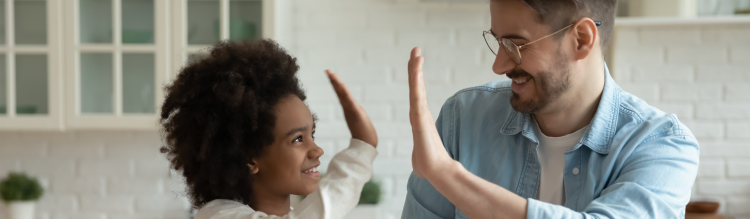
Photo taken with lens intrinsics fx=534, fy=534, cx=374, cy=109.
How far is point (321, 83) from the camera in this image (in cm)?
259

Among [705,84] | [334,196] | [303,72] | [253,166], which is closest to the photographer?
[334,196]

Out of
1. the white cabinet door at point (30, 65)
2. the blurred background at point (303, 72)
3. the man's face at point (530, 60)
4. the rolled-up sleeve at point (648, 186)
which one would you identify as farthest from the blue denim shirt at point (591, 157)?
the white cabinet door at point (30, 65)

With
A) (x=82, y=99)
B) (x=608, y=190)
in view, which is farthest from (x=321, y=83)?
(x=608, y=190)

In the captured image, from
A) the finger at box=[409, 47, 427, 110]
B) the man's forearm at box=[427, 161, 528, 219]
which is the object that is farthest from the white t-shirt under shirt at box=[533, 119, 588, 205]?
the finger at box=[409, 47, 427, 110]

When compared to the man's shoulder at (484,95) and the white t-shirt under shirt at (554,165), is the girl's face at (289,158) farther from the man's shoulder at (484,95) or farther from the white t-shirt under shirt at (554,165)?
the white t-shirt under shirt at (554,165)

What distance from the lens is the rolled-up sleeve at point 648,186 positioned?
984 mm

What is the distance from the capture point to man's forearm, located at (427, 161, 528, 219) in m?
0.94

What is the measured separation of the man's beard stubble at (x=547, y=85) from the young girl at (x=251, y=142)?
0.35 meters

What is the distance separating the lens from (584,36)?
1.16 m

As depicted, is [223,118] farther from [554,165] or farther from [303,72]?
[303,72]

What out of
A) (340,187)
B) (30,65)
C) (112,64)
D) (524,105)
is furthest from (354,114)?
(30,65)

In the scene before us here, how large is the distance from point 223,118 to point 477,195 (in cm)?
58

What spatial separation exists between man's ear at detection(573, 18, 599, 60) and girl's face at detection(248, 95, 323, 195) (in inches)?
24.4

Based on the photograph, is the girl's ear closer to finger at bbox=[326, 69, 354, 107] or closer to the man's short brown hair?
finger at bbox=[326, 69, 354, 107]
